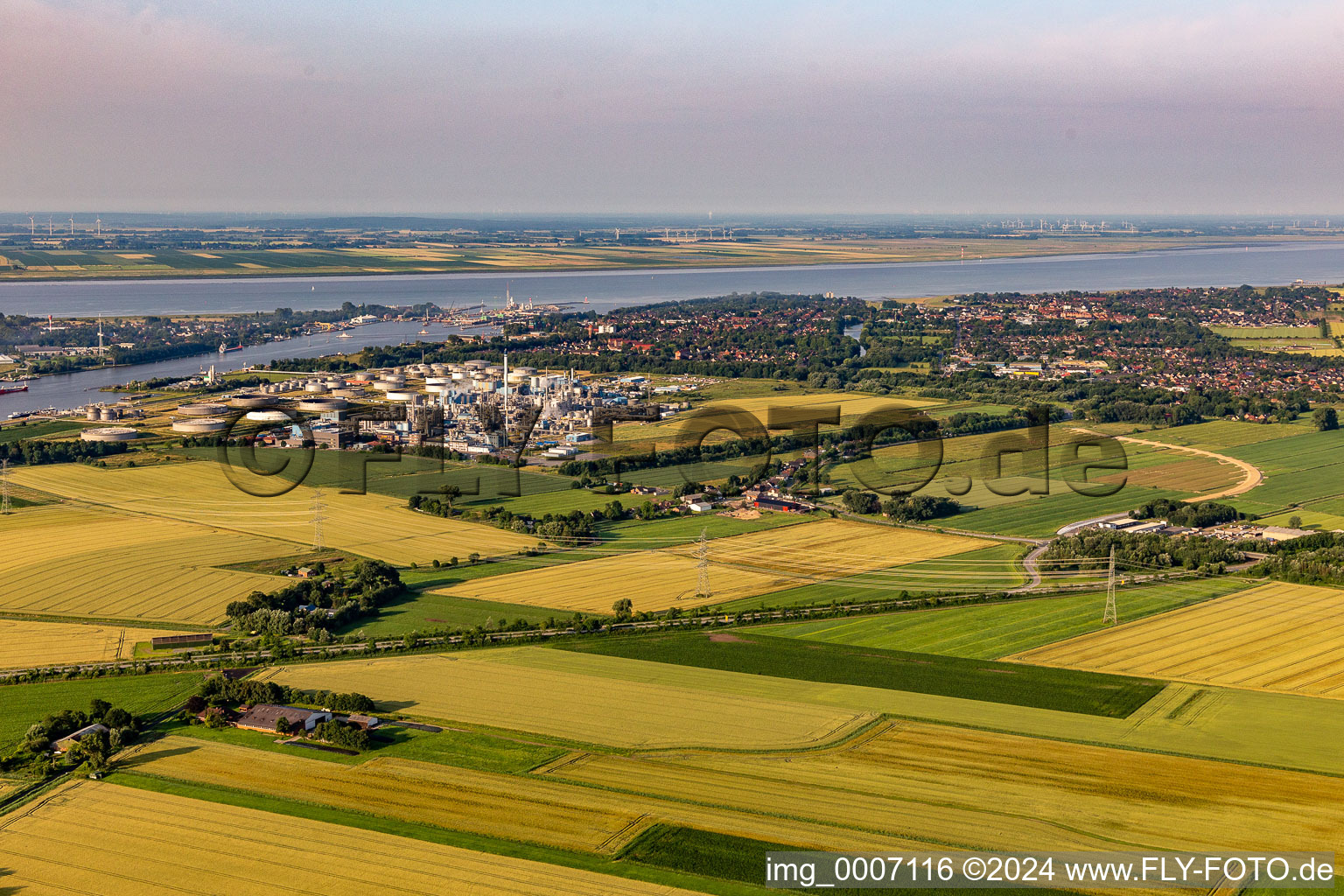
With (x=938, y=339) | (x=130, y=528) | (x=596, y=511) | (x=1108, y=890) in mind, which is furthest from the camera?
(x=938, y=339)

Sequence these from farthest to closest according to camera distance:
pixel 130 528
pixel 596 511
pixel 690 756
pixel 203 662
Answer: pixel 596 511
pixel 130 528
pixel 203 662
pixel 690 756

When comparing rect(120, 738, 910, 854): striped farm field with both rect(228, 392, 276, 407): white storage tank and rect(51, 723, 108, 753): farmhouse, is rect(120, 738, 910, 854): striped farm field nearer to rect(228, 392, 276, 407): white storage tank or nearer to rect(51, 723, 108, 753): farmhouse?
rect(51, 723, 108, 753): farmhouse

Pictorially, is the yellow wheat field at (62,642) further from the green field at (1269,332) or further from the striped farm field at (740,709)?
the green field at (1269,332)

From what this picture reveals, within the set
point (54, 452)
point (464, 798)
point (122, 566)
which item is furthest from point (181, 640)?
point (54, 452)

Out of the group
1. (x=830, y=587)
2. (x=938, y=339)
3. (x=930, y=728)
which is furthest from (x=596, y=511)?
(x=938, y=339)

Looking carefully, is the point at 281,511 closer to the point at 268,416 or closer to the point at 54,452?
the point at 54,452

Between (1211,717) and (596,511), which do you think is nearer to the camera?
(1211,717)

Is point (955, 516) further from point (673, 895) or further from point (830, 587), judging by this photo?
point (673, 895)

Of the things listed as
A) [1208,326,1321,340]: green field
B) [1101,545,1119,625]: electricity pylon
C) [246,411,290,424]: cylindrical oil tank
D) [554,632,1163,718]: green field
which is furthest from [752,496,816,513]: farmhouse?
[1208,326,1321,340]: green field
